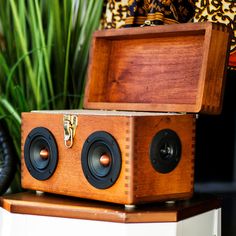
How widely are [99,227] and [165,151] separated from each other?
30cm

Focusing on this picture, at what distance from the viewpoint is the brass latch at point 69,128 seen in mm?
1759

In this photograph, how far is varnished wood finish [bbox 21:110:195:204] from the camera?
1.63 meters

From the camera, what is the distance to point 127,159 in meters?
1.62

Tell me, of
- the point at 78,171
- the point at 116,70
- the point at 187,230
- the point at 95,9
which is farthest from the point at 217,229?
the point at 95,9

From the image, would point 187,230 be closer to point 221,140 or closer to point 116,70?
point 221,140

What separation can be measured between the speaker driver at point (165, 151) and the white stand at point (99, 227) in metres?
0.17

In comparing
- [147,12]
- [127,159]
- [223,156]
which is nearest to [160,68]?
[147,12]

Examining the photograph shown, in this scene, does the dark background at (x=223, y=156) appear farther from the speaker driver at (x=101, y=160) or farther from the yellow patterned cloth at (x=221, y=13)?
the speaker driver at (x=101, y=160)

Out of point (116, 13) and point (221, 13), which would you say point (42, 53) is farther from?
point (221, 13)

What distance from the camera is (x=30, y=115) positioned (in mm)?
1895

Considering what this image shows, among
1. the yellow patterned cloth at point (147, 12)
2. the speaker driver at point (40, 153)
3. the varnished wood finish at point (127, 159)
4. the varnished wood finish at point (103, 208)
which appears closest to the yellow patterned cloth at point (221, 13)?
the yellow patterned cloth at point (147, 12)

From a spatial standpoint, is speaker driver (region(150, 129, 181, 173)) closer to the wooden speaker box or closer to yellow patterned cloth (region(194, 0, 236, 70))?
the wooden speaker box

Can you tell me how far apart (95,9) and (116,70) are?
43 centimetres

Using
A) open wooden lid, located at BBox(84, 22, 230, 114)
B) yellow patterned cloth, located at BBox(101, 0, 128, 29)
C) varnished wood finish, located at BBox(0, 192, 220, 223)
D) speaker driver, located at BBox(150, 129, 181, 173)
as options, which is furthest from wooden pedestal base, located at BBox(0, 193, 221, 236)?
yellow patterned cloth, located at BBox(101, 0, 128, 29)
